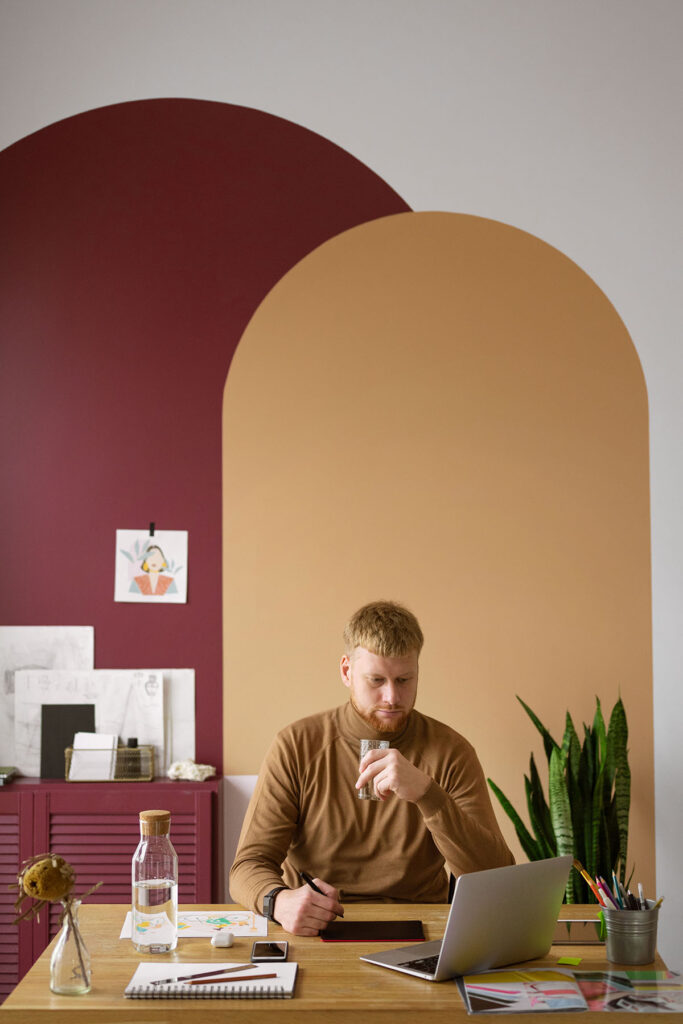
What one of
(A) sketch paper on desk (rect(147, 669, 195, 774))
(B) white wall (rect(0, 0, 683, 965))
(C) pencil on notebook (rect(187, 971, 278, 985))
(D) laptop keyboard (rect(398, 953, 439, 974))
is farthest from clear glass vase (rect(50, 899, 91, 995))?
(B) white wall (rect(0, 0, 683, 965))

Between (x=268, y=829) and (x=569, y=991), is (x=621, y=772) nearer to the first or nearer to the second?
(x=268, y=829)

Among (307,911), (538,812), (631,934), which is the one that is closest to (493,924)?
(631,934)

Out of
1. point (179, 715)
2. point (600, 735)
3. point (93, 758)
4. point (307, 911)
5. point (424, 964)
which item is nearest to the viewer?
point (424, 964)

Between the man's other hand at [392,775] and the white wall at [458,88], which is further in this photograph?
the white wall at [458,88]

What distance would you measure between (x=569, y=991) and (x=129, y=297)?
8.82 ft

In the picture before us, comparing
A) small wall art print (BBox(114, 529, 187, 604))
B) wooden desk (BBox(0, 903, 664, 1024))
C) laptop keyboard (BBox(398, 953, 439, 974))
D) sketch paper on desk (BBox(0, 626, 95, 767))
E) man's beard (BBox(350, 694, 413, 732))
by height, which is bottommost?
wooden desk (BBox(0, 903, 664, 1024))

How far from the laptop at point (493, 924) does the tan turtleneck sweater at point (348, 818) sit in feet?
1.28

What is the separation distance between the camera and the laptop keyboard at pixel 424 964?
1696 millimetres

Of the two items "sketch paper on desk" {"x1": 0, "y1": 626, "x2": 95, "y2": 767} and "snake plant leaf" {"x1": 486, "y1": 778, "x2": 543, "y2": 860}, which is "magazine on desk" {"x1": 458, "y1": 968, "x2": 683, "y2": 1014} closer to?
"snake plant leaf" {"x1": 486, "y1": 778, "x2": 543, "y2": 860}

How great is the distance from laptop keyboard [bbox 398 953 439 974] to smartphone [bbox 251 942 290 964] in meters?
0.22

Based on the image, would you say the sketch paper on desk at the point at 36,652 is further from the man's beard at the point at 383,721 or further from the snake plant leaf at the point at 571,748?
the snake plant leaf at the point at 571,748

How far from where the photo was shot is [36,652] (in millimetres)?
3439

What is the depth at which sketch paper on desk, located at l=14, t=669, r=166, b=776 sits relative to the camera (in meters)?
3.40

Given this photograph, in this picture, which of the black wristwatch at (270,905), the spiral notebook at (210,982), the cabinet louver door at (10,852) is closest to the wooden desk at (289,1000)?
the spiral notebook at (210,982)
